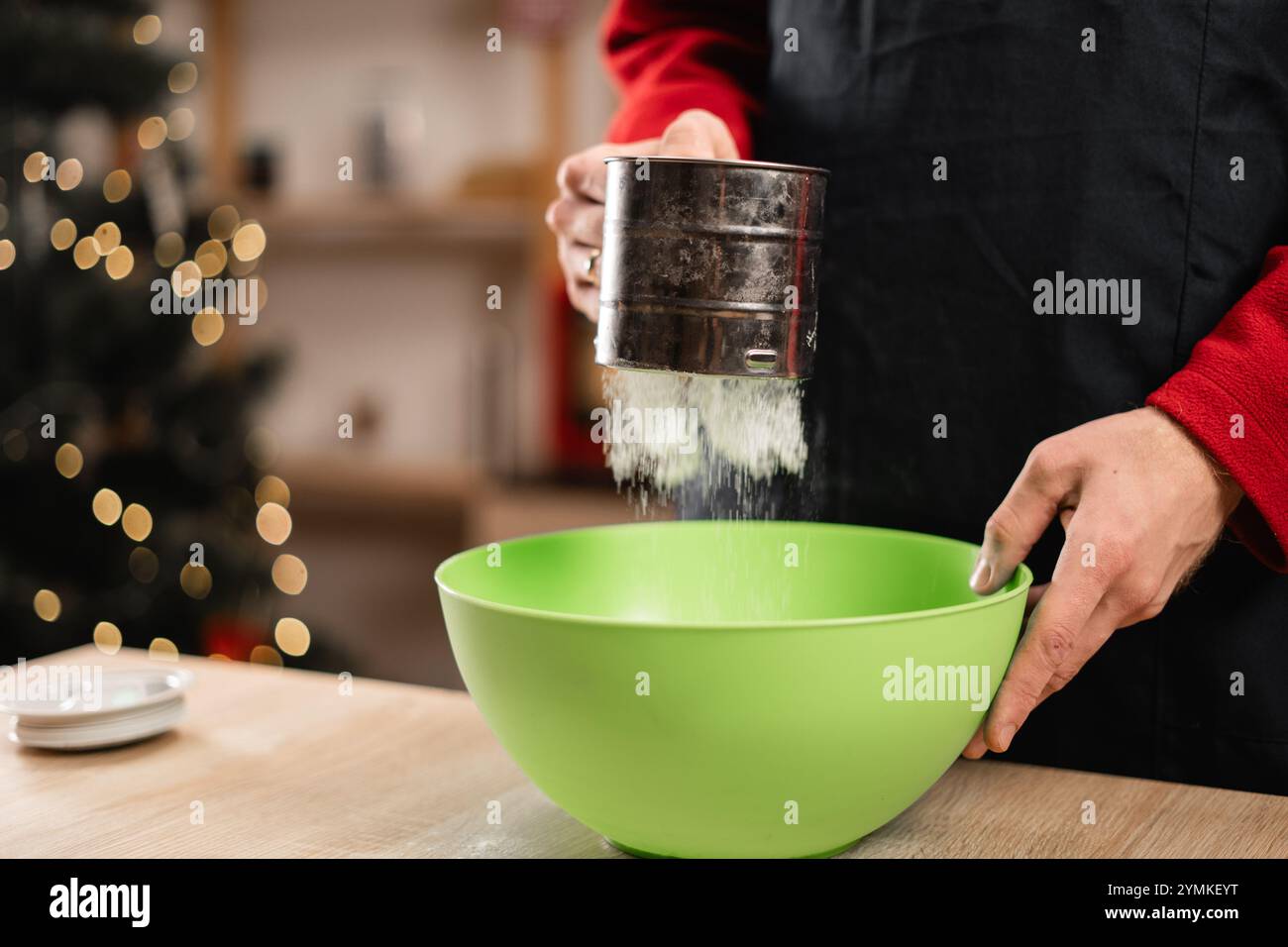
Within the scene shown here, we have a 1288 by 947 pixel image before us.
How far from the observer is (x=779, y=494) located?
1.04 meters

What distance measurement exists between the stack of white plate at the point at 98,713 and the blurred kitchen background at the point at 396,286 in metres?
1.52

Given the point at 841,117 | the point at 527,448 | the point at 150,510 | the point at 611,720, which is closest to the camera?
the point at 611,720

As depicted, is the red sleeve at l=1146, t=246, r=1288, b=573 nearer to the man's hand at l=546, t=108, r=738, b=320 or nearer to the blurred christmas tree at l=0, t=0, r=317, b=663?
the man's hand at l=546, t=108, r=738, b=320

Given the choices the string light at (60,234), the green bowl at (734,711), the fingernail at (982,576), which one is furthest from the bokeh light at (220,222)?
the fingernail at (982,576)

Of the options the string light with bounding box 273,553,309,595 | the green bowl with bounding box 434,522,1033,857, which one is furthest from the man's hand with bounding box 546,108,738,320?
the string light with bounding box 273,553,309,595

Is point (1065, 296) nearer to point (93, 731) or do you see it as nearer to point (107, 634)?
point (93, 731)

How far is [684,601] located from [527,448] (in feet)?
7.20

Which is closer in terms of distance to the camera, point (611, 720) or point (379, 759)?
point (611, 720)

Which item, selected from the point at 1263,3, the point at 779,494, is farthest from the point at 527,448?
the point at 1263,3

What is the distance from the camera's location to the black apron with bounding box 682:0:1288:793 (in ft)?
2.89

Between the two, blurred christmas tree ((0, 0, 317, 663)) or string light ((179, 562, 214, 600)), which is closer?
blurred christmas tree ((0, 0, 317, 663))

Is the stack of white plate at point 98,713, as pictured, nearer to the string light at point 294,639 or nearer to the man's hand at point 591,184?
the man's hand at point 591,184

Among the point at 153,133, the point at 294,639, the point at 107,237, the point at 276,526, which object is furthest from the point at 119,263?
the point at 276,526
